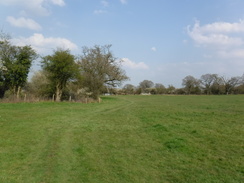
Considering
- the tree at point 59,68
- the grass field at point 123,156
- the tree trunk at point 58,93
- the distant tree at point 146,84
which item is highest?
the distant tree at point 146,84

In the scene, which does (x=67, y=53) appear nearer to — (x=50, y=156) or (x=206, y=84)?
(x=50, y=156)

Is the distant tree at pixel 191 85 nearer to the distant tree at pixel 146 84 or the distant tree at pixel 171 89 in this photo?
the distant tree at pixel 171 89

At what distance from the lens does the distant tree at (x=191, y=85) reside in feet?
284

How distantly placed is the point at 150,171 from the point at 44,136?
206 inches

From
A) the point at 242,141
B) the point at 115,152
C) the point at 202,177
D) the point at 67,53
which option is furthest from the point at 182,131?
the point at 67,53

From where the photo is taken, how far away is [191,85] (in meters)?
88.1

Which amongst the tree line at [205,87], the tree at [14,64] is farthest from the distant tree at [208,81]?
the tree at [14,64]

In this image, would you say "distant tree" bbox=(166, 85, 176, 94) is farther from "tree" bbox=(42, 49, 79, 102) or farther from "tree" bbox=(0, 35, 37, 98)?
"tree" bbox=(0, 35, 37, 98)

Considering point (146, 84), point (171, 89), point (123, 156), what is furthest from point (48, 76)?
point (146, 84)

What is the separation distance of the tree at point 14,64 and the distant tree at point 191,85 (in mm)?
75887

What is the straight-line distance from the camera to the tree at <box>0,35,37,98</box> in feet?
77.4

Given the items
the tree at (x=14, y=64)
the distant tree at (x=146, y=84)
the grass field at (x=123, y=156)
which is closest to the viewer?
the grass field at (x=123, y=156)

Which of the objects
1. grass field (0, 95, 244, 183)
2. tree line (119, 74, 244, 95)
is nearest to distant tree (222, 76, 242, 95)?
tree line (119, 74, 244, 95)

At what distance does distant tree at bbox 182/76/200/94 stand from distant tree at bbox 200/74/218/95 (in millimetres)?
3352
